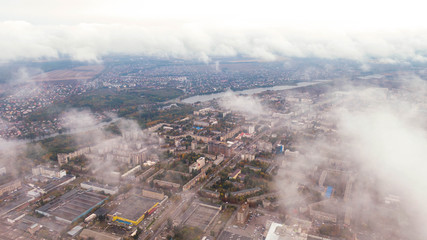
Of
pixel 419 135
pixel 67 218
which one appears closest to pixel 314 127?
pixel 419 135

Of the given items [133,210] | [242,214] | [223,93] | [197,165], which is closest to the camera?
[242,214]

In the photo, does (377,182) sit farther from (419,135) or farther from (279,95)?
(279,95)

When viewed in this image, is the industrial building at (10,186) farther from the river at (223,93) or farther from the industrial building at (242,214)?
the river at (223,93)

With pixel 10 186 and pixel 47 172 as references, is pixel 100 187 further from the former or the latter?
pixel 10 186

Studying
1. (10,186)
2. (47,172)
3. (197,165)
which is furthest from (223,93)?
(10,186)

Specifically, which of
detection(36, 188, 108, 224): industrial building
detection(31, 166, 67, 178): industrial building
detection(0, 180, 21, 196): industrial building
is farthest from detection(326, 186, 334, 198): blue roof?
detection(0, 180, 21, 196): industrial building

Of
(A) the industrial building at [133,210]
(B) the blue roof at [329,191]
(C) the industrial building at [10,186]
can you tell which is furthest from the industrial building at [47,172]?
(B) the blue roof at [329,191]
